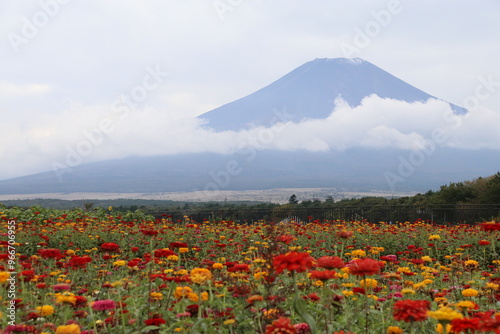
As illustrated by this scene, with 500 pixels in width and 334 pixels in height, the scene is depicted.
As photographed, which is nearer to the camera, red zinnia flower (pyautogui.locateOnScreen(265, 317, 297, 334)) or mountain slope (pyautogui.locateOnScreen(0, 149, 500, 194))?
red zinnia flower (pyautogui.locateOnScreen(265, 317, 297, 334))

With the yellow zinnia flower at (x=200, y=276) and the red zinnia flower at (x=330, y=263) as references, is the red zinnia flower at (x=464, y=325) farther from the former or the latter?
the yellow zinnia flower at (x=200, y=276)

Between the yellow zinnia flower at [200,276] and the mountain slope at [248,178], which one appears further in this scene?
the mountain slope at [248,178]

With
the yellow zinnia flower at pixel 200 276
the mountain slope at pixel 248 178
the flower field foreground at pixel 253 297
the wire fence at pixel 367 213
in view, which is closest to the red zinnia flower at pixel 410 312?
the flower field foreground at pixel 253 297

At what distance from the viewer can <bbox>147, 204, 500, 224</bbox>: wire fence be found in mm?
17828

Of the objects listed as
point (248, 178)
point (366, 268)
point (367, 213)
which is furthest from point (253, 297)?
point (248, 178)

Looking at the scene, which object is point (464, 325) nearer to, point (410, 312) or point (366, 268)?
point (410, 312)

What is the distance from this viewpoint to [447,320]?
1984mm

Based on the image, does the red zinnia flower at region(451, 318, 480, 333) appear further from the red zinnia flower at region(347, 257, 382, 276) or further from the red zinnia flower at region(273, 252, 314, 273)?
the red zinnia flower at region(273, 252, 314, 273)

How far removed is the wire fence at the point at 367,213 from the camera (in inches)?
702

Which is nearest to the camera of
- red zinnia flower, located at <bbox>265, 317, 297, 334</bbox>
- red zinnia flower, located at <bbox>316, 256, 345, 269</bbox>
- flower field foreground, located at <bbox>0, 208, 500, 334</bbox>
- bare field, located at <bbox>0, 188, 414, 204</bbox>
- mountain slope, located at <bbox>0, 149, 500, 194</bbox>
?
red zinnia flower, located at <bbox>265, 317, 297, 334</bbox>

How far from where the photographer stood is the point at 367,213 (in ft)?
64.5

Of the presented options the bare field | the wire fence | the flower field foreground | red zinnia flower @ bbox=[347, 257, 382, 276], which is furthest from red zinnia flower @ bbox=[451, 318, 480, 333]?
the bare field

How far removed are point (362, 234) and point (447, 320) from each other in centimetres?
951

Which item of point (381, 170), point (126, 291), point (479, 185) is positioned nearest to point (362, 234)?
point (126, 291)
